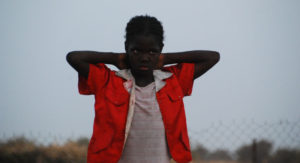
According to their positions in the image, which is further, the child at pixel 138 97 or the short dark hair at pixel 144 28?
the short dark hair at pixel 144 28

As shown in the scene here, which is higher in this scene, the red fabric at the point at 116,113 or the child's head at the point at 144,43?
the child's head at the point at 144,43

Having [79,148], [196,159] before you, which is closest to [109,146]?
Result: [79,148]

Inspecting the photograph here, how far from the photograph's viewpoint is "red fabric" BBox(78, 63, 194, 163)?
2.04 m

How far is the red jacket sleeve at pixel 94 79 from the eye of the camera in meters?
2.19

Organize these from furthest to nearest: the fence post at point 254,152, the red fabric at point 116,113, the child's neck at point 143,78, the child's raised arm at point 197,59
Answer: the fence post at point 254,152
the child's raised arm at point 197,59
the child's neck at point 143,78
the red fabric at point 116,113

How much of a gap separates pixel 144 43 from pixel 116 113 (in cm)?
48

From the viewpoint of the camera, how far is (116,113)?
6.86ft

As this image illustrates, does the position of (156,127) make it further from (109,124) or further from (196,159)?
(196,159)

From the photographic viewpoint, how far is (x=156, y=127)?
2.12 metres

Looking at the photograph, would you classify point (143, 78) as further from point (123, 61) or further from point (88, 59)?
point (88, 59)

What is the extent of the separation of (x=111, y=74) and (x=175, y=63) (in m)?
0.48

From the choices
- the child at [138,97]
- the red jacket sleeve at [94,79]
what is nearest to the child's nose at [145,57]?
the child at [138,97]

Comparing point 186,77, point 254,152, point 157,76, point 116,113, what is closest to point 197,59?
point 186,77

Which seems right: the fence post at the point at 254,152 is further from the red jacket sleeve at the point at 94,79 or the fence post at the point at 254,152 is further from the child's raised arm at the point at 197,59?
the red jacket sleeve at the point at 94,79
